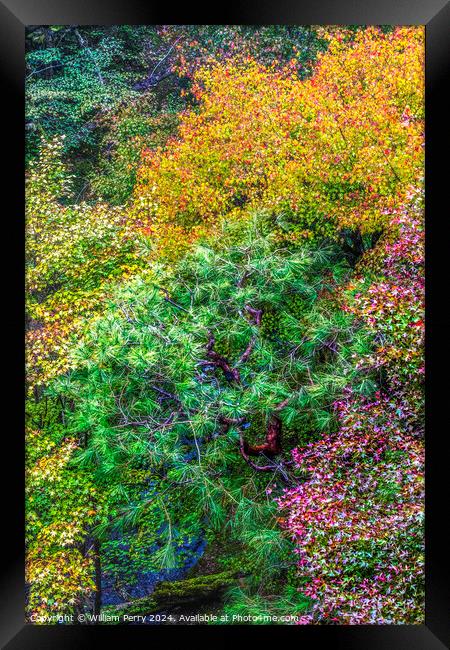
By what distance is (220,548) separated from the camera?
314 cm

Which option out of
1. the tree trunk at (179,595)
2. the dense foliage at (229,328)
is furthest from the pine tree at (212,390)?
the tree trunk at (179,595)

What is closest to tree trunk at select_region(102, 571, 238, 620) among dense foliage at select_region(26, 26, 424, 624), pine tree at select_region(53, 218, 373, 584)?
dense foliage at select_region(26, 26, 424, 624)

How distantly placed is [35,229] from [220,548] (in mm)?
2000

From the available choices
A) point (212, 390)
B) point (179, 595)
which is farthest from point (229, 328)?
point (179, 595)

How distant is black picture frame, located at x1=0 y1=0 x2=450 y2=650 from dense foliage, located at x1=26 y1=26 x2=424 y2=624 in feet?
0.31

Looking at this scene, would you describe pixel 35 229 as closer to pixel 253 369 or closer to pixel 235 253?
pixel 235 253
